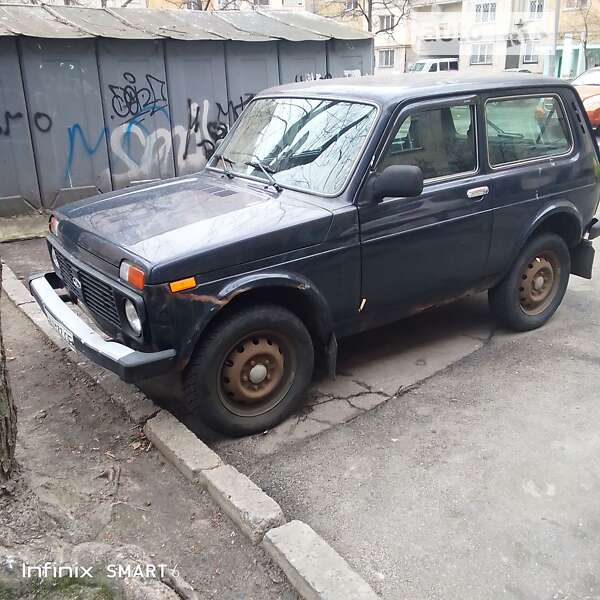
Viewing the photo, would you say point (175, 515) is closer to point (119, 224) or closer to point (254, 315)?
point (254, 315)

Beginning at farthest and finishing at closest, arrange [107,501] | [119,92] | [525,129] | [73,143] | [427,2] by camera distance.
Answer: [427,2], [119,92], [73,143], [525,129], [107,501]

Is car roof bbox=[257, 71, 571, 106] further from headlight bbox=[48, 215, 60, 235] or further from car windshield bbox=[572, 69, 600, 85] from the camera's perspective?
car windshield bbox=[572, 69, 600, 85]

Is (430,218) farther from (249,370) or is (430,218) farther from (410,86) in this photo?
(249,370)

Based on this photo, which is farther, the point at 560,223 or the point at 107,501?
the point at 560,223

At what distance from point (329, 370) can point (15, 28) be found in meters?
6.94

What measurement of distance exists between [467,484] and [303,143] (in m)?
2.35

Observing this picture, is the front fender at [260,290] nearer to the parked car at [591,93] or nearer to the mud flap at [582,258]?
the mud flap at [582,258]

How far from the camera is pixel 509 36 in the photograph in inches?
1688

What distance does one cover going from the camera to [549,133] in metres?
5.09

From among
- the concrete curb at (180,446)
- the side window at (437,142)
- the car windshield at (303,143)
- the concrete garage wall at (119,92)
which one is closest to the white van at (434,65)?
the concrete garage wall at (119,92)

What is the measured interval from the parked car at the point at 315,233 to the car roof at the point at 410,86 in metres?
0.02

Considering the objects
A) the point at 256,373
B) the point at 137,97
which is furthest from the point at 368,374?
the point at 137,97

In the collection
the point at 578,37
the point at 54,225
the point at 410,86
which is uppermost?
the point at 578,37

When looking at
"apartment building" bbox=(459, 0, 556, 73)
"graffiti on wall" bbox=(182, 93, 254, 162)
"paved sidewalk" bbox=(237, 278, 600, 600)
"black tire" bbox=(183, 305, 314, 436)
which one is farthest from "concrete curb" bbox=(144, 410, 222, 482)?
"apartment building" bbox=(459, 0, 556, 73)
